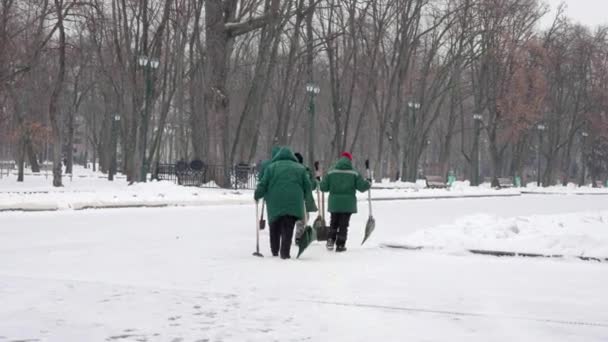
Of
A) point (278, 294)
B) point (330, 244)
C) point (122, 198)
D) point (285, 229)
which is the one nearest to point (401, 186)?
point (122, 198)

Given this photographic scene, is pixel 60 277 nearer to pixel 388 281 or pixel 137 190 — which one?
pixel 388 281

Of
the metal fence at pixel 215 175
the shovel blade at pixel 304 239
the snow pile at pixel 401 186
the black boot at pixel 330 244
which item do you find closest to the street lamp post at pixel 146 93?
the metal fence at pixel 215 175

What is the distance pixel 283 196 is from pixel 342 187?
161cm

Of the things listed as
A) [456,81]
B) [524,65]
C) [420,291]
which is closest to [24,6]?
[456,81]

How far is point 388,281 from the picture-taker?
28.4 ft

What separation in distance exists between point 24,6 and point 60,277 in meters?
33.5

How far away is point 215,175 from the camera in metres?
33.2

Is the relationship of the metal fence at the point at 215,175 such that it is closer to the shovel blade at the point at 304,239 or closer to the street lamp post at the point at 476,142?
the street lamp post at the point at 476,142

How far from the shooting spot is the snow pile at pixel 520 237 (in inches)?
451

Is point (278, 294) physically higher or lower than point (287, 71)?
lower

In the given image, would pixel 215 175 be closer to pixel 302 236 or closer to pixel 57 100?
pixel 57 100

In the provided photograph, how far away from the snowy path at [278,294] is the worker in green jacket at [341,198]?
1.11 ft

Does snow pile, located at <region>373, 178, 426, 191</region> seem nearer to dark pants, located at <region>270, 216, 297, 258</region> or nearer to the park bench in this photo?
the park bench

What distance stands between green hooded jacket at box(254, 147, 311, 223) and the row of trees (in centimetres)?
2084
